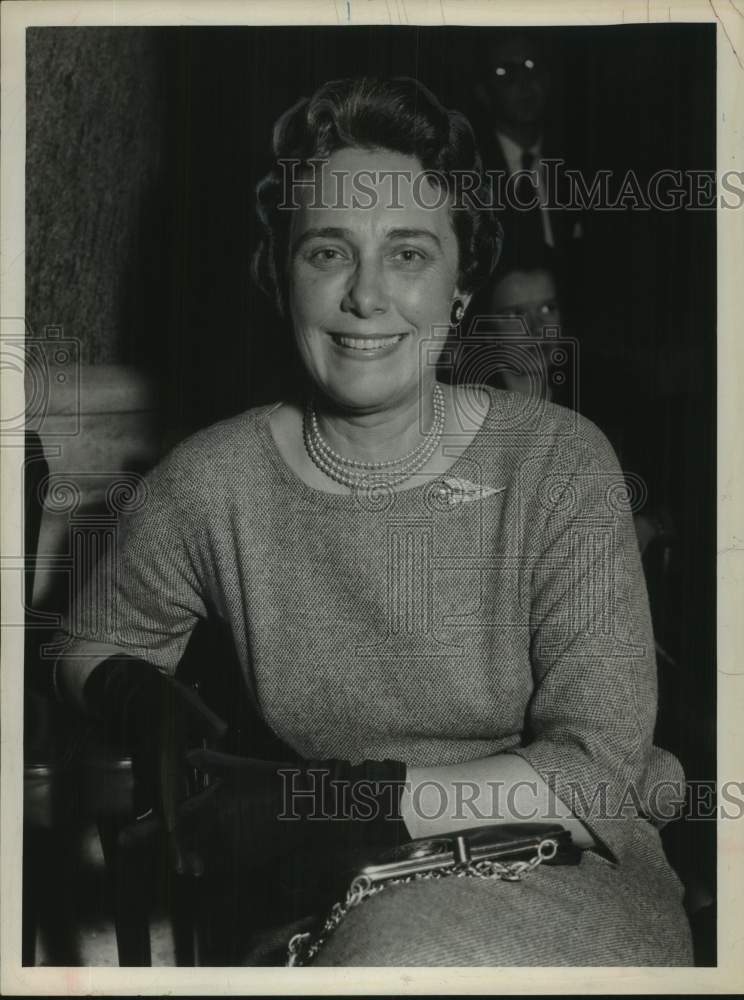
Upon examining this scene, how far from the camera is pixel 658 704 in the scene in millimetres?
1120

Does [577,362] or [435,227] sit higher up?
[435,227]

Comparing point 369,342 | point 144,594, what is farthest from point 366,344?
point 144,594

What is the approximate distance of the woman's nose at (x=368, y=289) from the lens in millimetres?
1083

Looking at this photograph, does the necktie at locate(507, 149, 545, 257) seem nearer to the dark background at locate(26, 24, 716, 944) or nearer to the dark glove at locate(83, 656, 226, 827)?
the dark background at locate(26, 24, 716, 944)

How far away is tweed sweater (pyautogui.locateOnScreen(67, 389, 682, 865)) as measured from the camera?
1092 mm

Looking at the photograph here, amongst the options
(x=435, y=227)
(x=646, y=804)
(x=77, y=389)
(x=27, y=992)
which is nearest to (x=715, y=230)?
(x=435, y=227)

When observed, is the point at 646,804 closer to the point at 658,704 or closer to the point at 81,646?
the point at 658,704

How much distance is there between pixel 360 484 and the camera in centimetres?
114

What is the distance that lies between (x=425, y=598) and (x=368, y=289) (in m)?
0.34

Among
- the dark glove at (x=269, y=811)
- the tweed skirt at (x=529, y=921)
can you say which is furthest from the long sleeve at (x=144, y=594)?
the tweed skirt at (x=529, y=921)

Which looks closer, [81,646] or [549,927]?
[549,927]

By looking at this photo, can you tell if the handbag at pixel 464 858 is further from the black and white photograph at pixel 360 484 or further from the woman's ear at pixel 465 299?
the woman's ear at pixel 465 299

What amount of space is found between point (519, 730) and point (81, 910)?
0.54 m

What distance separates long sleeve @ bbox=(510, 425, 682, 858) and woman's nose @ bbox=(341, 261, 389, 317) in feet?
0.87
